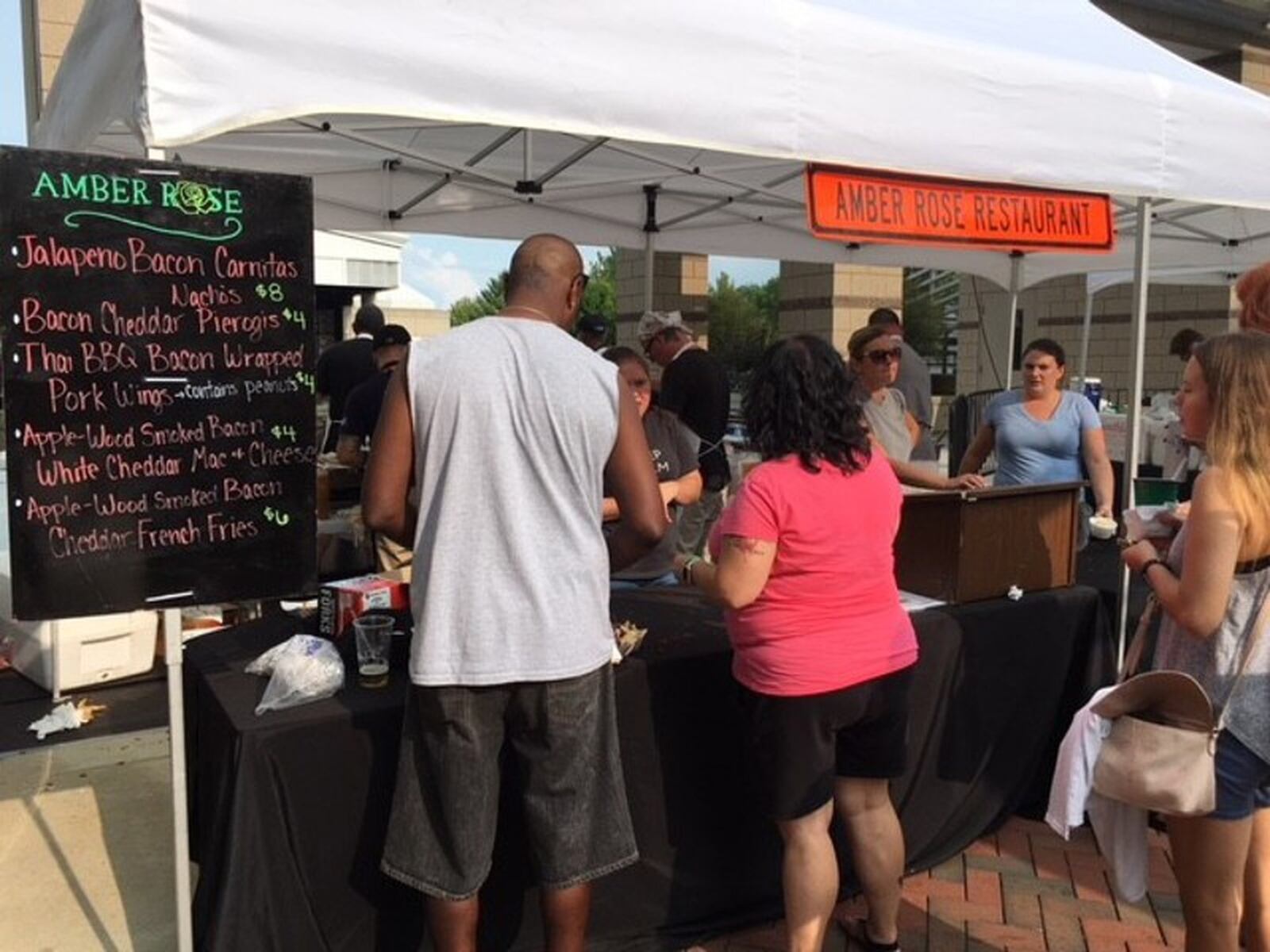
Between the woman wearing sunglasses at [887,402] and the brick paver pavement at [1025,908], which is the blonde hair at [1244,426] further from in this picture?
the woman wearing sunglasses at [887,402]

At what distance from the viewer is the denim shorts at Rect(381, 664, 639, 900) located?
198 centimetres

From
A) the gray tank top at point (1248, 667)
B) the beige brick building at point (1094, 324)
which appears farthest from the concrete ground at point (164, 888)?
the beige brick building at point (1094, 324)

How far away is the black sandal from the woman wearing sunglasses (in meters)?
1.73

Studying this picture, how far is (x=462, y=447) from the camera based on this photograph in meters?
1.90

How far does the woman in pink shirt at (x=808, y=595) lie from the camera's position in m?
2.17

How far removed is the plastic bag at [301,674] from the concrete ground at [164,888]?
0.87 metres

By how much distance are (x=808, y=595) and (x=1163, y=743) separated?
0.72 m

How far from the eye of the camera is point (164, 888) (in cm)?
288

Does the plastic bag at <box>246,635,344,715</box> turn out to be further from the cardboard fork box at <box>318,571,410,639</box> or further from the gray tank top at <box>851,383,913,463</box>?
the gray tank top at <box>851,383,913,463</box>

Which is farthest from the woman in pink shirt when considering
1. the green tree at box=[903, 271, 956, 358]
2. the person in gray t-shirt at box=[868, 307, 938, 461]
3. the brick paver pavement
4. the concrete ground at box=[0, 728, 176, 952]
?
the green tree at box=[903, 271, 956, 358]

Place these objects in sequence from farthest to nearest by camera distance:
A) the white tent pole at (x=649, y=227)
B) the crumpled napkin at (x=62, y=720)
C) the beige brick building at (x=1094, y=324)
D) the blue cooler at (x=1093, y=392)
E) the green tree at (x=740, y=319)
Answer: the green tree at (x=740, y=319) < the beige brick building at (x=1094, y=324) < the blue cooler at (x=1093, y=392) < the white tent pole at (x=649, y=227) < the crumpled napkin at (x=62, y=720)

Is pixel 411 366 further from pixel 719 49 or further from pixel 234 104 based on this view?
pixel 719 49

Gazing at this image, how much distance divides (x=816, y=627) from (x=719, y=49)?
1.43 m

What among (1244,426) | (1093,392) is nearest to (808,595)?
(1244,426)
